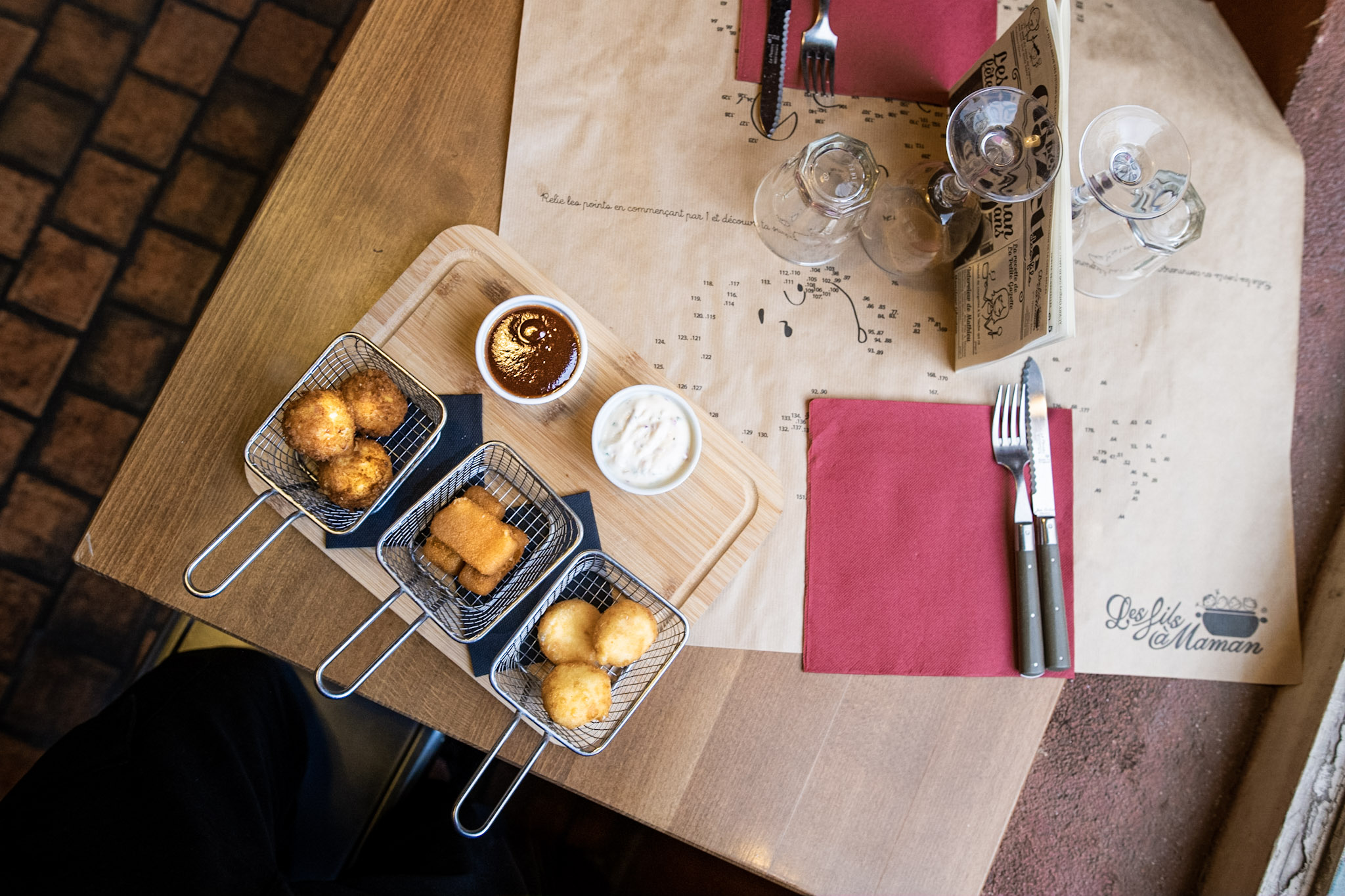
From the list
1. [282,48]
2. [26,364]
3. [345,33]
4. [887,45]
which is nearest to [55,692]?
[26,364]

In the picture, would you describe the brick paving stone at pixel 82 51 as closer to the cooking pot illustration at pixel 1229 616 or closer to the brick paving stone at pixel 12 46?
the brick paving stone at pixel 12 46

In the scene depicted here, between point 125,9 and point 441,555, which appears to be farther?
point 125,9

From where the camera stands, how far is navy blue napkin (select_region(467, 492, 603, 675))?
136 centimetres

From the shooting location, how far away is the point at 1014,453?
1.52 meters

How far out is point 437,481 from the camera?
53.1 inches

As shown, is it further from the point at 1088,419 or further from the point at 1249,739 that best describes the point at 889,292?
the point at 1249,739

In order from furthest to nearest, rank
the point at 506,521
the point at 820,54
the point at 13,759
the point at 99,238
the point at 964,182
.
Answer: the point at 99,238 → the point at 13,759 → the point at 820,54 → the point at 506,521 → the point at 964,182

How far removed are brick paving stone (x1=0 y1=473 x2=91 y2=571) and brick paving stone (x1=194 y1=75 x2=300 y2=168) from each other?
1.07 metres

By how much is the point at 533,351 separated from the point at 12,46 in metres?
2.03

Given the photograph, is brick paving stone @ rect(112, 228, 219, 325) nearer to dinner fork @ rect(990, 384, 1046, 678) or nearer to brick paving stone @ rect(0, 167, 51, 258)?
brick paving stone @ rect(0, 167, 51, 258)

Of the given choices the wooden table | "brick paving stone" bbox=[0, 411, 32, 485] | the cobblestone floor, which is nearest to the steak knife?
the wooden table

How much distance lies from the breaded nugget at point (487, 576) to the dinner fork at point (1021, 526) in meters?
0.92

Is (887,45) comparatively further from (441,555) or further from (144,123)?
(144,123)

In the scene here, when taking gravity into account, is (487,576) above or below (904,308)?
below
